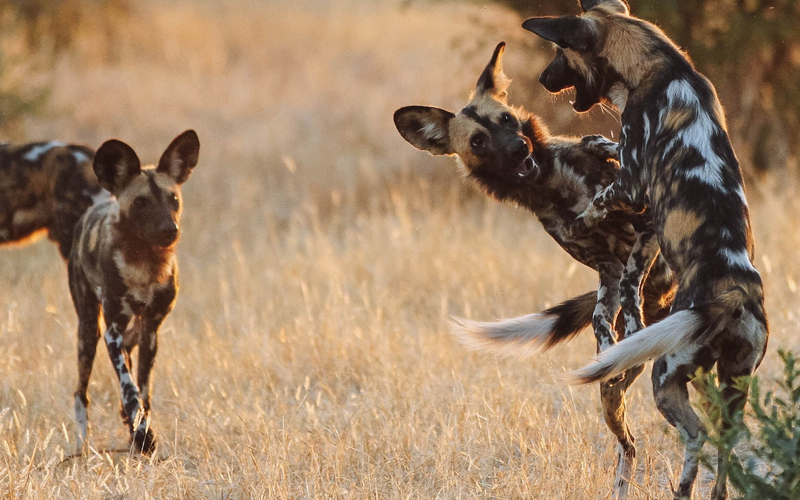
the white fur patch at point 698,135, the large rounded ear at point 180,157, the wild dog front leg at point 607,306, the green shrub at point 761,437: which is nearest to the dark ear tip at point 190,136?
the large rounded ear at point 180,157

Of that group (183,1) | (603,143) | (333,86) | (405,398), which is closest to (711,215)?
(603,143)

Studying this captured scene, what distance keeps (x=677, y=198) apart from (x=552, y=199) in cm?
71

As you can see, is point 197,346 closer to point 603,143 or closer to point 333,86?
point 603,143

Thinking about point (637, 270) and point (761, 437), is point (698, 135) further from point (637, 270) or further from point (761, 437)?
point (761, 437)

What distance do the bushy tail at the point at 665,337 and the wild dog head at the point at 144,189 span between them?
1759mm

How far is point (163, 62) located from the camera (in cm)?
1250

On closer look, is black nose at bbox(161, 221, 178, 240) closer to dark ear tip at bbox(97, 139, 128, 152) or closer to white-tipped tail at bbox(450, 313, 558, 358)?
dark ear tip at bbox(97, 139, 128, 152)

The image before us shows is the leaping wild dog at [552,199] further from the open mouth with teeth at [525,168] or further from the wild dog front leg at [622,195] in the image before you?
the wild dog front leg at [622,195]

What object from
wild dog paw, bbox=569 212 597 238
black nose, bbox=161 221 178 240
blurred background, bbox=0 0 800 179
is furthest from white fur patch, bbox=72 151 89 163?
blurred background, bbox=0 0 800 179

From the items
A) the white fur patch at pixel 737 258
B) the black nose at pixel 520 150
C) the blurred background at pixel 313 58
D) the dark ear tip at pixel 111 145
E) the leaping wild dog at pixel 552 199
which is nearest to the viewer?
the white fur patch at pixel 737 258

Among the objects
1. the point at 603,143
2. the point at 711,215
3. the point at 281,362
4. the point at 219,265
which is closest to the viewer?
the point at 711,215

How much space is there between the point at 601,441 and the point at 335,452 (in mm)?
923

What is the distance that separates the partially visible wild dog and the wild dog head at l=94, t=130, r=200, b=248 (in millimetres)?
715

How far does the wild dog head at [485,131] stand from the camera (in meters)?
3.28
